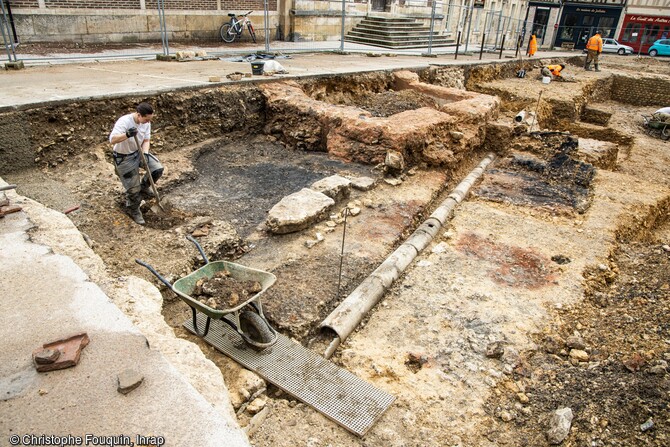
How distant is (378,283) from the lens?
496 centimetres

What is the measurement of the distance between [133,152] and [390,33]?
17.2 m

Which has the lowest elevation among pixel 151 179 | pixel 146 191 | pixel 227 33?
pixel 146 191

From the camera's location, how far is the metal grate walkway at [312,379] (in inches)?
135

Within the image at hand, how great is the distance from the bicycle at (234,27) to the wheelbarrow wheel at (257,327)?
14.9 metres

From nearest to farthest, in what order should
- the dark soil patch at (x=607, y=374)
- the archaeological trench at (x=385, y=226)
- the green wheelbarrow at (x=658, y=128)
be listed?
the dark soil patch at (x=607, y=374), the archaeological trench at (x=385, y=226), the green wheelbarrow at (x=658, y=128)

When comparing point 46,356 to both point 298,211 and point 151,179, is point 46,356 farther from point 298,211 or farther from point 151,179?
point 298,211

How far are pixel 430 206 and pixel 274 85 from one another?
14.6 feet

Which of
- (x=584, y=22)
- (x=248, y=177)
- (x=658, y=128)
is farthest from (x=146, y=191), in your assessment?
(x=584, y=22)

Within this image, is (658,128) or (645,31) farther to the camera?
(645,31)

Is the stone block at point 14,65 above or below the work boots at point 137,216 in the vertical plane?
above

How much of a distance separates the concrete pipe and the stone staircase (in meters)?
14.5

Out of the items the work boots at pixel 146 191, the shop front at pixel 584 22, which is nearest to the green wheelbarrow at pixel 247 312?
the work boots at pixel 146 191

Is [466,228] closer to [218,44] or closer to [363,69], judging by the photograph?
[363,69]

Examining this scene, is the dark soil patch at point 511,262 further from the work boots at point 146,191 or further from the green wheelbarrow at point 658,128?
the green wheelbarrow at point 658,128
